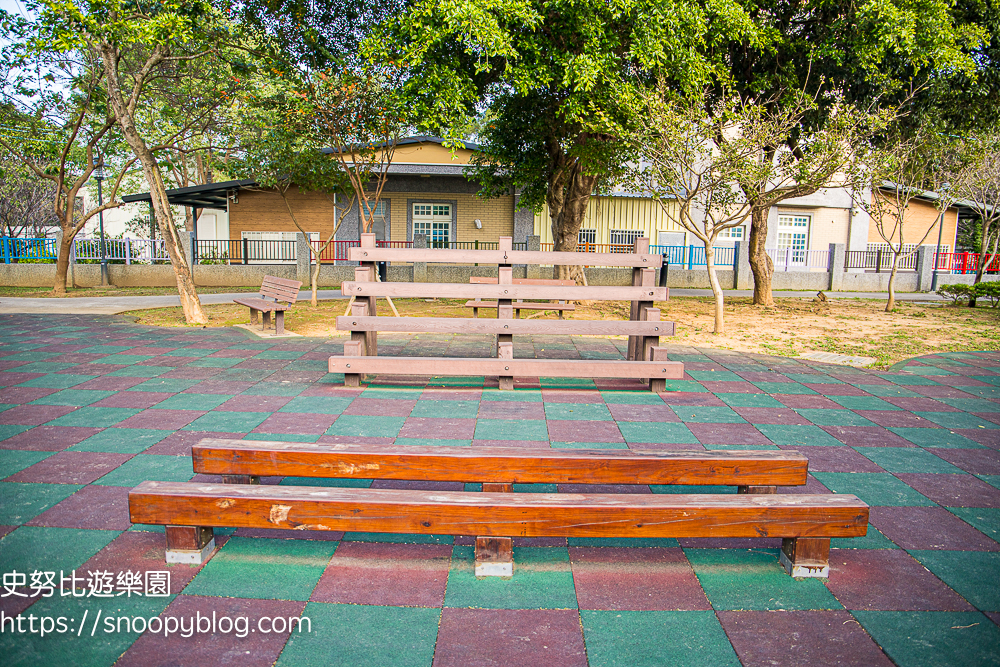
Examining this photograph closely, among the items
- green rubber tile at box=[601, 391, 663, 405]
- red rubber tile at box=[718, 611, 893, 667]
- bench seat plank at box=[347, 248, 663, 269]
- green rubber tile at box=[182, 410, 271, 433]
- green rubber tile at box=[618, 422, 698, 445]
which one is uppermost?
bench seat plank at box=[347, 248, 663, 269]

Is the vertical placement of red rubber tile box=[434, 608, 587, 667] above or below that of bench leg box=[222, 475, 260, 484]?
below

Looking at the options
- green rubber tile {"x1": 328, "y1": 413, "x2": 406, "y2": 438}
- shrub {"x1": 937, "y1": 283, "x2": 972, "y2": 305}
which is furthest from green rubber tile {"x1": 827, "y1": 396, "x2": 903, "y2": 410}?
shrub {"x1": 937, "y1": 283, "x2": 972, "y2": 305}

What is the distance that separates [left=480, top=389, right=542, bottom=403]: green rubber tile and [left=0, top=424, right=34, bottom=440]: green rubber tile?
3.77 meters

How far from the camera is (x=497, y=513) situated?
8.30 ft

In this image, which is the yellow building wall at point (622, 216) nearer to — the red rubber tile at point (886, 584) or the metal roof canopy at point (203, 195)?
the metal roof canopy at point (203, 195)

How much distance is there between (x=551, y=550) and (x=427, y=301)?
13831 mm

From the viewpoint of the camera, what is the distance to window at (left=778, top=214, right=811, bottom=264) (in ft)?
85.1

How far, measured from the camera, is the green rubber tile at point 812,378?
686cm

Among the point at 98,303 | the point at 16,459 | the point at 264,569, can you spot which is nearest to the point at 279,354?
the point at 16,459

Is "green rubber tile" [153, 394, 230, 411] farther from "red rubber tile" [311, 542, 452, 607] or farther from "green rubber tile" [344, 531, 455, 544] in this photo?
"red rubber tile" [311, 542, 452, 607]

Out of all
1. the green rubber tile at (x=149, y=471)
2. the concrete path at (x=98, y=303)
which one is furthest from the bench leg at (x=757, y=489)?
the concrete path at (x=98, y=303)

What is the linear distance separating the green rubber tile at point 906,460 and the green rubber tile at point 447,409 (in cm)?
314

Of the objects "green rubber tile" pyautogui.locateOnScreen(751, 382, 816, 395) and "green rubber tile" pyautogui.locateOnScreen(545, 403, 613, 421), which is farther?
"green rubber tile" pyautogui.locateOnScreen(751, 382, 816, 395)

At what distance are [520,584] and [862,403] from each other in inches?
191
